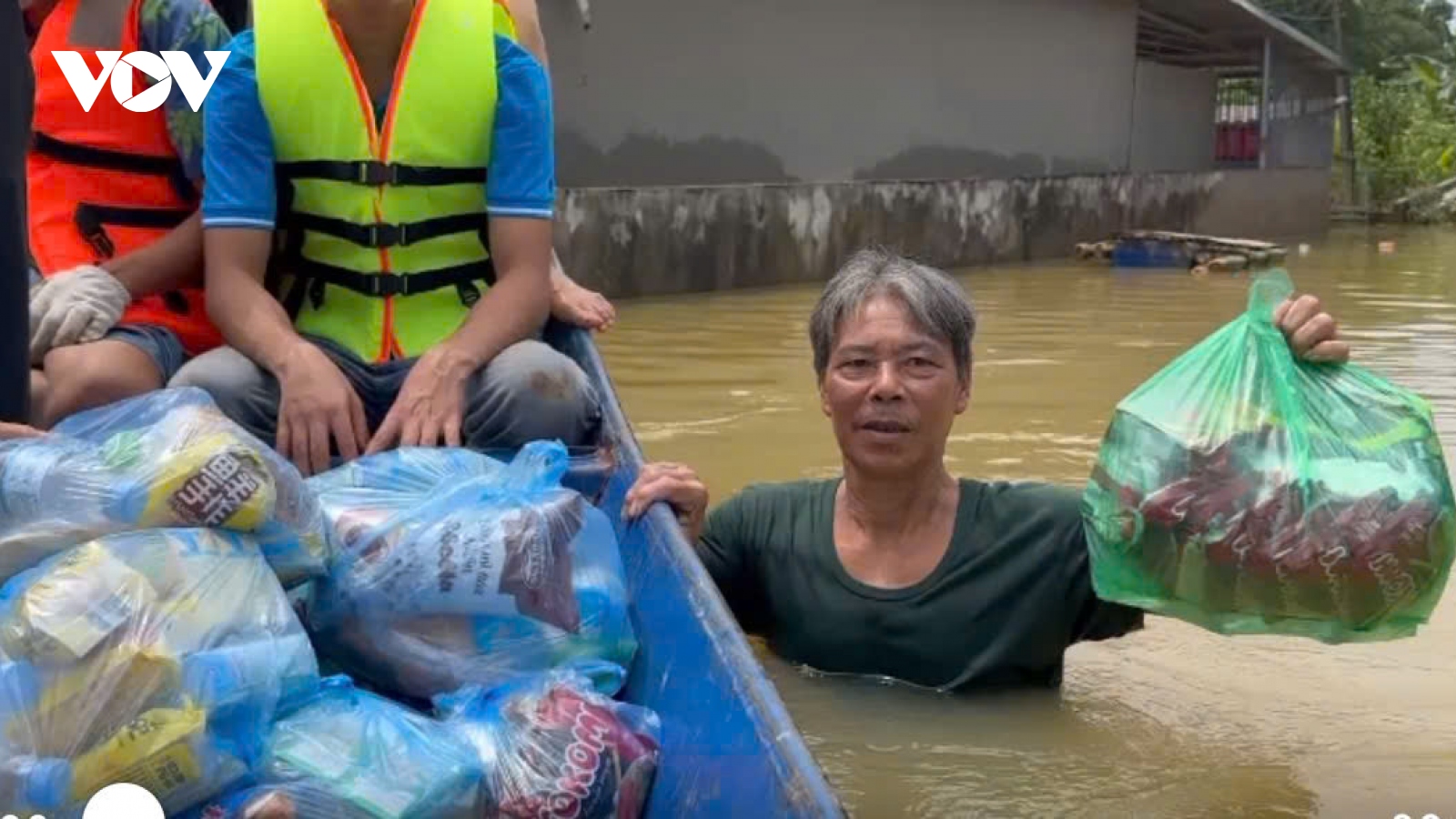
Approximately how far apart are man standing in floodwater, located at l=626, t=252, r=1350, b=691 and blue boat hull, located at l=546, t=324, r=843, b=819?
6.7 inches

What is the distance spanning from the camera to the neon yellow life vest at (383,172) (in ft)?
10.3

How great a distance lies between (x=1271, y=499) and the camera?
8.71 feet

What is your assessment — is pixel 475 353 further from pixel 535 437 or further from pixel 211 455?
pixel 211 455

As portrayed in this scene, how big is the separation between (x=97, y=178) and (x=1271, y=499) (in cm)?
205

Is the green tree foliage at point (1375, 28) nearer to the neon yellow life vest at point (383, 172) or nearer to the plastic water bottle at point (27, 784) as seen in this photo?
the neon yellow life vest at point (383, 172)

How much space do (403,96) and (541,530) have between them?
3.23 ft

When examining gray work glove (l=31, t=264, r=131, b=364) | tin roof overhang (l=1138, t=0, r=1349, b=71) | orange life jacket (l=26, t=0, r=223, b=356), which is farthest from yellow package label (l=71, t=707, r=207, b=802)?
tin roof overhang (l=1138, t=0, r=1349, b=71)

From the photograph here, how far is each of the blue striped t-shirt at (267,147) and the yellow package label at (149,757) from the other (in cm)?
134

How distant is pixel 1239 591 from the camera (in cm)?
271

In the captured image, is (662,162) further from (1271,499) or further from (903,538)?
(1271,499)

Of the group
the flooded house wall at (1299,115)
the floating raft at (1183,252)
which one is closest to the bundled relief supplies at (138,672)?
the floating raft at (1183,252)

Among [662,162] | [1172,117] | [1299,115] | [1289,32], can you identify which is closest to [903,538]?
[662,162]

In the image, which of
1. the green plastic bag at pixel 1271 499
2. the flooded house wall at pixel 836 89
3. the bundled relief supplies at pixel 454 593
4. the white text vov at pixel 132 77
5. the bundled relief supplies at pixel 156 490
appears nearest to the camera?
the bundled relief supplies at pixel 156 490

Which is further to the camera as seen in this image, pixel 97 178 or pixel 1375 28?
pixel 1375 28
